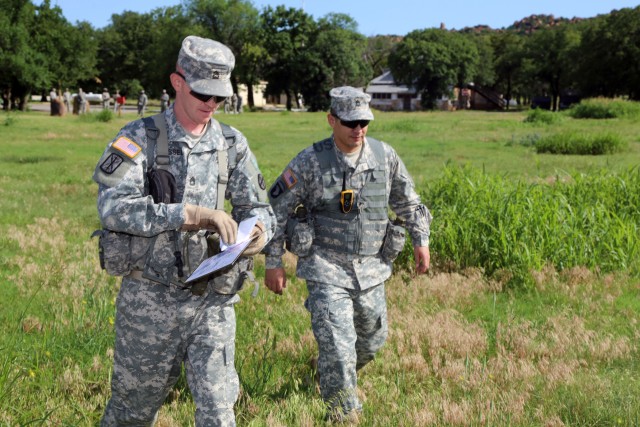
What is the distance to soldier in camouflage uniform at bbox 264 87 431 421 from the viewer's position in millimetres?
4602

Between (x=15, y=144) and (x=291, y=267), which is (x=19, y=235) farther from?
(x=15, y=144)

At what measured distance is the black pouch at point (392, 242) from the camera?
4.93 meters

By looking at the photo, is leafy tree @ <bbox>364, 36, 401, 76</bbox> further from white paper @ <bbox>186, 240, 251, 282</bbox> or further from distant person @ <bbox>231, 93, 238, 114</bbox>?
white paper @ <bbox>186, 240, 251, 282</bbox>

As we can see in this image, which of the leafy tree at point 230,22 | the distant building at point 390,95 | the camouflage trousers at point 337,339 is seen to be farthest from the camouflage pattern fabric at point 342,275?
the distant building at point 390,95

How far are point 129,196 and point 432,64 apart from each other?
308 ft

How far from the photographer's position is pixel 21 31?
54.5m

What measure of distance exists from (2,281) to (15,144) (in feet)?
60.3

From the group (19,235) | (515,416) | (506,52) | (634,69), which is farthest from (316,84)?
(515,416)

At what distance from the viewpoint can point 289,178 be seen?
482 cm

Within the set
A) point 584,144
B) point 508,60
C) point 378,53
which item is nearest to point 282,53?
point 508,60

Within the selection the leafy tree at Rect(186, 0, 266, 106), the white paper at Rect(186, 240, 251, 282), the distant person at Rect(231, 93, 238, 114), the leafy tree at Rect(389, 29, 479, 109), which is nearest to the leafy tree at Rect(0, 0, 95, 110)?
the distant person at Rect(231, 93, 238, 114)

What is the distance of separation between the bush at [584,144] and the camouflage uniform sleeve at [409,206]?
18854 millimetres

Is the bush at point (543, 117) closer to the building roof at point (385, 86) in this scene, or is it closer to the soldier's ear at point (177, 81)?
the soldier's ear at point (177, 81)

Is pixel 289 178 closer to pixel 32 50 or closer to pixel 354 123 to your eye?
pixel 354 123
